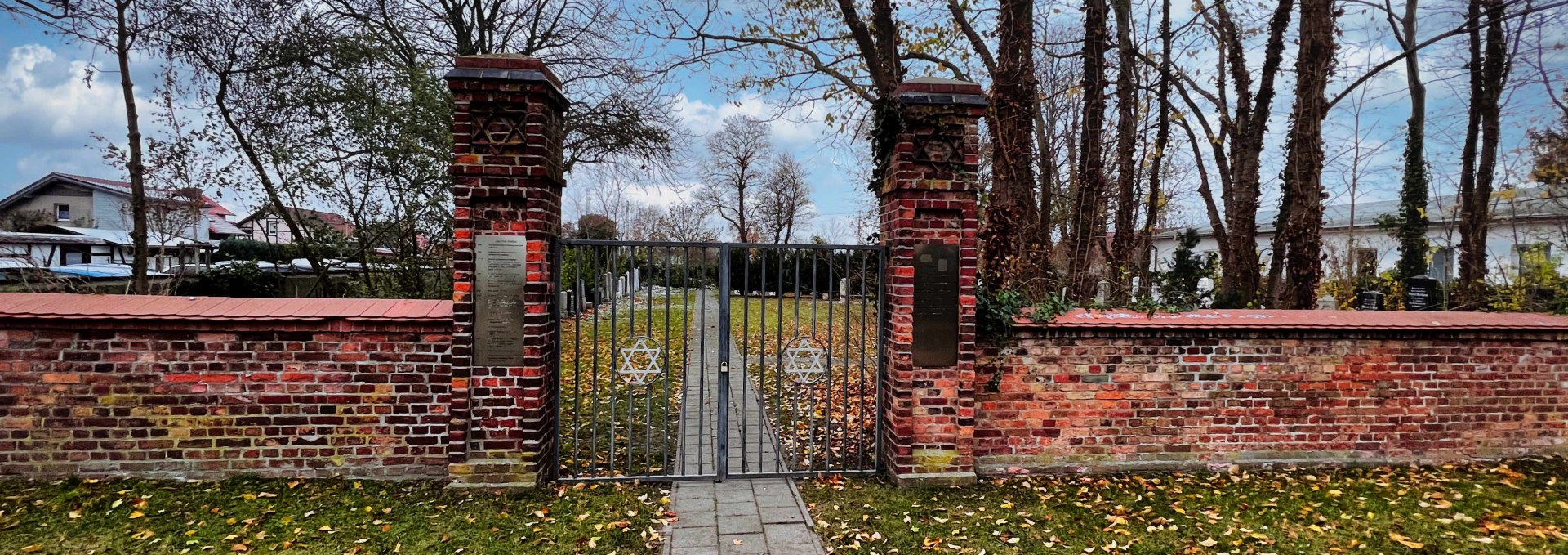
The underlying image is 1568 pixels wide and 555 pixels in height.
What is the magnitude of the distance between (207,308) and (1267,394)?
734 centimetres

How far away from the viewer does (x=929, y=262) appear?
4.36m

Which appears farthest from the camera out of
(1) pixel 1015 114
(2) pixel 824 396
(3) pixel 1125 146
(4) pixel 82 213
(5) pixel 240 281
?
(4) pixel 82 213

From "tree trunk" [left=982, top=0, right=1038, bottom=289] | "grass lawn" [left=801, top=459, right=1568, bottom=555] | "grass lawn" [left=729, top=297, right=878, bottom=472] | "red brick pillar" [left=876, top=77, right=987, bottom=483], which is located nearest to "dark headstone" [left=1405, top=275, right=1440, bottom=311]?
"grass lawn" [left=801, top=459, right=1568, bottom=555]

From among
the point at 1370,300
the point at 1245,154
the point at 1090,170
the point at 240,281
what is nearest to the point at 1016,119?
the point at 1090,170

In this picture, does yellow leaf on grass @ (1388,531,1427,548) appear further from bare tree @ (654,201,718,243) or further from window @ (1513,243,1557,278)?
bare tree @ (654,201,718,243)

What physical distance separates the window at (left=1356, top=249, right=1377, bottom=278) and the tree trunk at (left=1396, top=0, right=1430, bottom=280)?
53cm

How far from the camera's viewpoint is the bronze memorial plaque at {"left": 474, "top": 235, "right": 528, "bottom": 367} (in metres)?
4.09

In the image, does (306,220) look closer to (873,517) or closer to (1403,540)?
(873,517)

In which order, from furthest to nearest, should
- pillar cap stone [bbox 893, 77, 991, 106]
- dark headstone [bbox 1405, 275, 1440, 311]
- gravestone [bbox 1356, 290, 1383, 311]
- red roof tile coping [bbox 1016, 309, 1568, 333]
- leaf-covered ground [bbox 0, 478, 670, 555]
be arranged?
gravestone [bbox 1356, 290, 1383, 311]
dark headstone [bbox 1405, 275, 1440, 311]
red roof tile coping [bbox 1016, 309, 1568, 333]
pillar cap stone [bbox 893, 77, 991, 106]
leaf-covered ground [bbox 0, 478, 670, 555]

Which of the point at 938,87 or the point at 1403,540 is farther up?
the point at 938,87

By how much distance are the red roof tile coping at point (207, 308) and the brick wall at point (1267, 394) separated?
394 centimetres

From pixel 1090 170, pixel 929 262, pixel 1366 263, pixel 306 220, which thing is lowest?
pixel 929 262

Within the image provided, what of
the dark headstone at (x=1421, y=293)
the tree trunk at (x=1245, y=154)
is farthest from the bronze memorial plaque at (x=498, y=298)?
the dark headstone at (x=1421, y=293)

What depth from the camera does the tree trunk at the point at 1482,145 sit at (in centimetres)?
962
